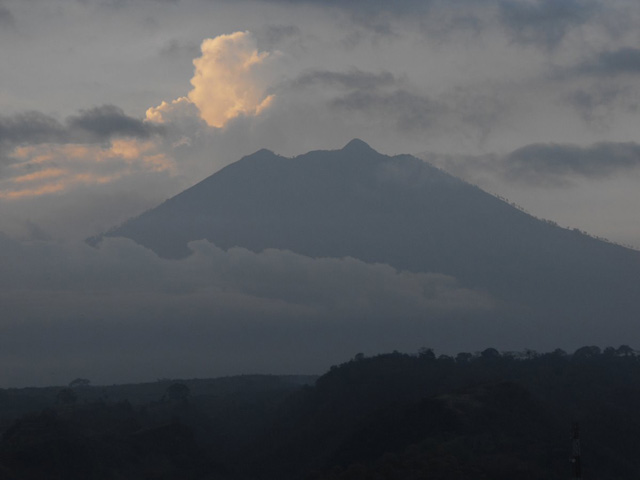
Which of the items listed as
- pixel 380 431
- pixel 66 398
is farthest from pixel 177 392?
pixel 380 431

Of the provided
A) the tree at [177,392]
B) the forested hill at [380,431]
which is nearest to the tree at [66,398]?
the tree at [177,392]

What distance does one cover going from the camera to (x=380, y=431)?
3435 inches

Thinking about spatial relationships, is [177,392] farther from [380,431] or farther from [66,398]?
[380,431]

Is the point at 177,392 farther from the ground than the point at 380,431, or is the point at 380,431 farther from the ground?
the point at 177,392

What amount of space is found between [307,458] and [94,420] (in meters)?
34.6

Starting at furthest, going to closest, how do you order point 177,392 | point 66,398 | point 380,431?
point 66,398, point 177,392, point 380,431

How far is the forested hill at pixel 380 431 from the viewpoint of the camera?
7412 cm

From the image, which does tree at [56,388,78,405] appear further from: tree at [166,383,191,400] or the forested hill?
the forested hill

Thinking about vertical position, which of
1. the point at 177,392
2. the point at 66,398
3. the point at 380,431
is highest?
the point at 177,392

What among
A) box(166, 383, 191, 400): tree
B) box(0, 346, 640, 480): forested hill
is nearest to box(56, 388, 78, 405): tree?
box(166, 383, 191, 400): tree

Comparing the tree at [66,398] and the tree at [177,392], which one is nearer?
the tree at [177,392]

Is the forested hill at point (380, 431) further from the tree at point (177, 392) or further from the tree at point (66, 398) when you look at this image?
the tree at point (66, 398)

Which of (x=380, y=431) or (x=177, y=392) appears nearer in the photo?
(x=380, y=431)

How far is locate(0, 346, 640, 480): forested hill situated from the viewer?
74.1 m
